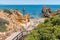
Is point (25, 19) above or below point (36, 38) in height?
below

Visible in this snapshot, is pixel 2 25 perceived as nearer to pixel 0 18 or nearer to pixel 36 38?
pixel 0 18

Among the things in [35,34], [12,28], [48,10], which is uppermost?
[35,34]

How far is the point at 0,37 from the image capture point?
26359 mm

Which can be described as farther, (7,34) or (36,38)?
(7,34)

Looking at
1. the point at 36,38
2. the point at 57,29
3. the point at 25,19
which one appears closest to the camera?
the point at 36,38

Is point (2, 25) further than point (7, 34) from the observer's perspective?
Yes

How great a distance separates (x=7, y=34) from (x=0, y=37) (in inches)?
113

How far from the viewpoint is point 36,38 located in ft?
51.5

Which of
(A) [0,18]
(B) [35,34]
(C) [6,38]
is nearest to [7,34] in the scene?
(C) [6,38]

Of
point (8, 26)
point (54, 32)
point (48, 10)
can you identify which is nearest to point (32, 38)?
point (54, 32)

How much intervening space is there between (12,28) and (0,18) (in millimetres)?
2590

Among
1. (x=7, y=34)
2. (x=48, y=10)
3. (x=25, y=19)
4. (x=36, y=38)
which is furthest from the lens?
(x=48, y=10)

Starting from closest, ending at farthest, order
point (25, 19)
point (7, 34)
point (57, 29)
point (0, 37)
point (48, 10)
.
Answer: point (57, 29), point (0, 37), point (7, 34), point (25, 19), point (48, 10)

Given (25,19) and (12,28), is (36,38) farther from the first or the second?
(25,19)
